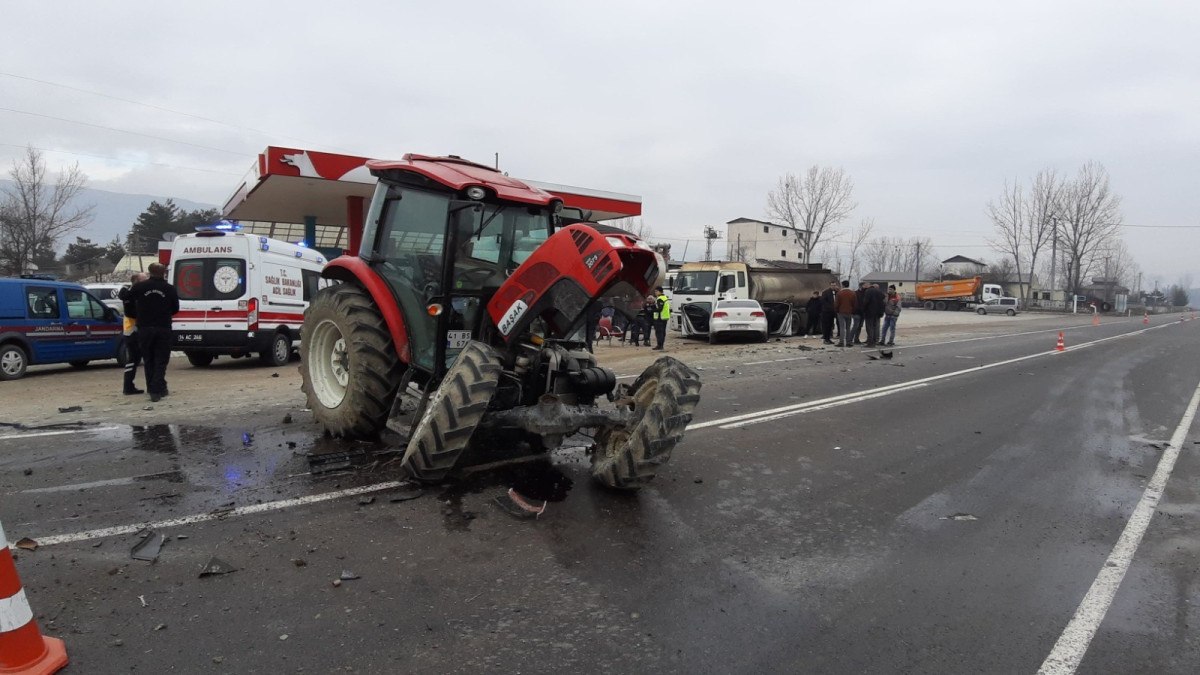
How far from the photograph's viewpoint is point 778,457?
248 inches

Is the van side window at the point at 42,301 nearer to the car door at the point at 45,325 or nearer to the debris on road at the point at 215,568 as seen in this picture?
the car door at the point at 45,325

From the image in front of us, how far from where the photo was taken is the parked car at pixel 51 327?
36.1 ft

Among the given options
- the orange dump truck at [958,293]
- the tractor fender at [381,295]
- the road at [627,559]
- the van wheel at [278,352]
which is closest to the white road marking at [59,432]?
the road at [627,559]

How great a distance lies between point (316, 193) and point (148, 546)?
15.8 m

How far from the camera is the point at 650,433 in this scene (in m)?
4.57

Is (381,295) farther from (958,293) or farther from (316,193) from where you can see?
(958,293)

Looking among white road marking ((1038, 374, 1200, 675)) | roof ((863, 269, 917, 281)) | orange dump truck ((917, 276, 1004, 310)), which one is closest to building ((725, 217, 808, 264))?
roof ((863, 269, 917, 281))

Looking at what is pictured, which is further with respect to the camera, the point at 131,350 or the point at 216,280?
the point at 216,280

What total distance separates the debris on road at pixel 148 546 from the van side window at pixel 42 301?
10.3 metres

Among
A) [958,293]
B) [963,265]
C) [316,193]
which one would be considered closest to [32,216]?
[316,193]

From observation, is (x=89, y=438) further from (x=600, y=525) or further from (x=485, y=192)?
(x=600, y=525)

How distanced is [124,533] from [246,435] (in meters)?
2.60

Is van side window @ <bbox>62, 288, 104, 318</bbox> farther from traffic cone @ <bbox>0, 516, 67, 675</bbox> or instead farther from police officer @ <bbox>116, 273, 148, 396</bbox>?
traffic cone @ <bbox>0, 516, 67, 675</bbox>

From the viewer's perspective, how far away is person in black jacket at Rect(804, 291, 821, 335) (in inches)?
885
